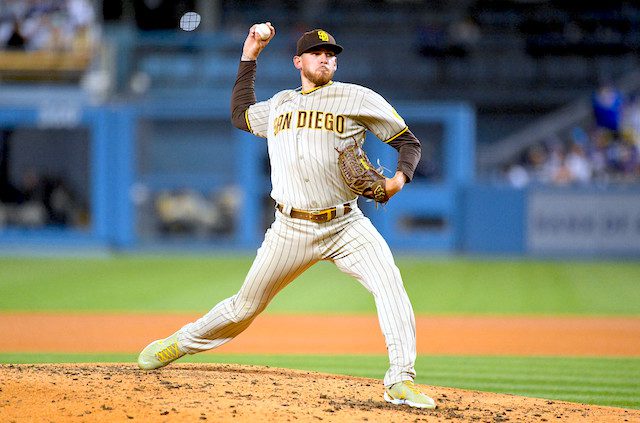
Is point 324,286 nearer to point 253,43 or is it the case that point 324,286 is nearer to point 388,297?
point 253,43

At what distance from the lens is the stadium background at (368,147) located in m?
15.0

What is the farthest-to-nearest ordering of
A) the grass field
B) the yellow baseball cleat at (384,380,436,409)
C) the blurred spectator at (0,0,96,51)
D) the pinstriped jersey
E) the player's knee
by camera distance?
the blurred spectator at (0,0,96,51) < the grass field < the player's knee < the pinstriped jersey < the yellow baseball cleat at (384,380,436,409)

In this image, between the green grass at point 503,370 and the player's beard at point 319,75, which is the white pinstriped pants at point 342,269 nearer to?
the player's beard at point 319,75

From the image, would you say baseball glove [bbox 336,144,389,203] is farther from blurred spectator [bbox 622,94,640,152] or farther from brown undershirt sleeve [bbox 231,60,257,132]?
blurred spectator [bbox 622,94,640,152]

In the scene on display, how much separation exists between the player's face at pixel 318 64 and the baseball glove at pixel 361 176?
43 cm

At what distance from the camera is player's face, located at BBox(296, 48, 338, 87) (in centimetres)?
508

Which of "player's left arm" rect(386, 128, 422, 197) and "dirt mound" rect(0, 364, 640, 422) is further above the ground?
"player's left arm" rect(386, 128, 422, 197)

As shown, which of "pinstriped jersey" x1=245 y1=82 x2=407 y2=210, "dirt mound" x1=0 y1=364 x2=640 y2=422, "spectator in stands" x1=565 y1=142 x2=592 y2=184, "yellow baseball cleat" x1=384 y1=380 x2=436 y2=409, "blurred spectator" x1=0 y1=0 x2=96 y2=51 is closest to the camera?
"dirt mound" x1=0 y1=364 x2=640 y2=422

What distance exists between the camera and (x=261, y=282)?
17.2 feet

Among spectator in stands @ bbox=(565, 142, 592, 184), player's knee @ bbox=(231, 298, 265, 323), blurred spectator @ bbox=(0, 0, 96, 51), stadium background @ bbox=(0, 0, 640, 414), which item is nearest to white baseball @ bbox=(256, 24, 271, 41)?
player's knee @ bbox=(231, 298, 265, 323)

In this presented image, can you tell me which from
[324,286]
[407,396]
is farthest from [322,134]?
[324,286]

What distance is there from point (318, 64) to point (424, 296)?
280 inches

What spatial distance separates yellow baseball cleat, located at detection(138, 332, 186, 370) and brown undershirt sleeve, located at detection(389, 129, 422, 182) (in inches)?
64.9

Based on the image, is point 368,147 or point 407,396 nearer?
point 407,396
